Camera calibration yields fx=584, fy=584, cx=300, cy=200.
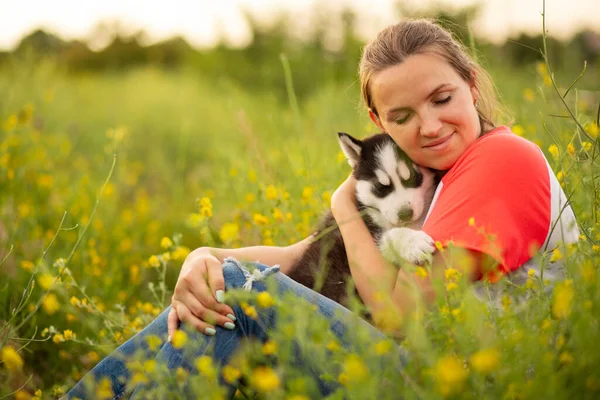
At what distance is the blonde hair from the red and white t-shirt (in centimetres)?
37

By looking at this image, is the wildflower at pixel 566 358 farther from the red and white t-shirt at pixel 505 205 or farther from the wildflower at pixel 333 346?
the wildflower at pixel 333 346

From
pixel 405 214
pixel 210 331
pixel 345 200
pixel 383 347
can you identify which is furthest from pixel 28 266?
pixel 383 347

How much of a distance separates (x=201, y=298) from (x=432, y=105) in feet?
3.62

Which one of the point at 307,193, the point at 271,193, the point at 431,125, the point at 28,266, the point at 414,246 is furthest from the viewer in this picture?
the point at 307,193

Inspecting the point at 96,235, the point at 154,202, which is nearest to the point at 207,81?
the point at 154,202

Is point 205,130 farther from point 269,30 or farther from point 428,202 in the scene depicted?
point 428,202

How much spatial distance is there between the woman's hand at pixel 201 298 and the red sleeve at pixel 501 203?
0.76m

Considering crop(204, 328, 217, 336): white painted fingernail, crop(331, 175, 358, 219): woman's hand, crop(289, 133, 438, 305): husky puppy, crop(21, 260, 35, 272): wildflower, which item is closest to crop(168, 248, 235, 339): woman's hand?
crop(204, 328, 217, 336): white painted fingernail

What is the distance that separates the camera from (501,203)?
1.87 meters

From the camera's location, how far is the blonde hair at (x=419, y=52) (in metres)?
2.22

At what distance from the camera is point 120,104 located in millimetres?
10344

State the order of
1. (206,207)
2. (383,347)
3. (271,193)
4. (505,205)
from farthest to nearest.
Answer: (271,193)
(206,207)
(505,205)
(383,347)

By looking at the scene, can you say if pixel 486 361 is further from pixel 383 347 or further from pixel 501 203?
pixel 501 203

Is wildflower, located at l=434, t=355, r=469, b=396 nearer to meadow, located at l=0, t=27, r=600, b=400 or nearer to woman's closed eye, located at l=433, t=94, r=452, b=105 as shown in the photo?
meadow, located at l=0, t=27, r=600, b=400
